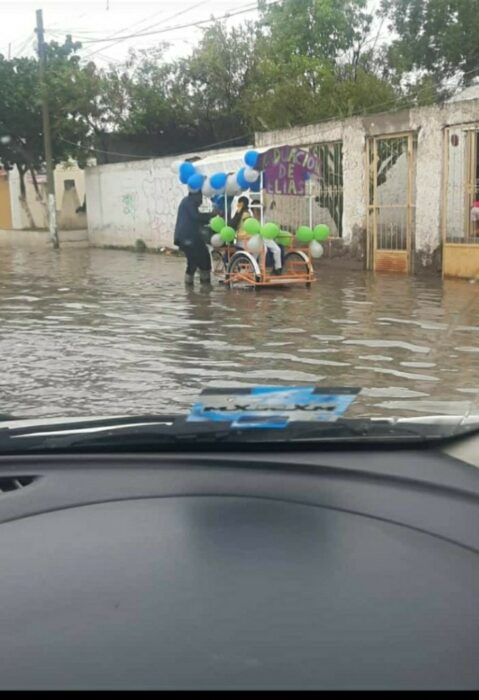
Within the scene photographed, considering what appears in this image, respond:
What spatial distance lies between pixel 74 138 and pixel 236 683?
30.2 metres

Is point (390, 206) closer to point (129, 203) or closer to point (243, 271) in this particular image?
point (243, 271)

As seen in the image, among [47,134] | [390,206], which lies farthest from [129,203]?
[390,206]

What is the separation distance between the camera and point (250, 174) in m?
11.7

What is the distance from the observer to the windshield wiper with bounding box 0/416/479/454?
1.62 meters

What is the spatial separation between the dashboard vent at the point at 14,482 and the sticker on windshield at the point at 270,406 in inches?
15.1

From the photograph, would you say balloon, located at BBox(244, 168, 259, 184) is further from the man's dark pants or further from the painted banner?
the man's dark pants

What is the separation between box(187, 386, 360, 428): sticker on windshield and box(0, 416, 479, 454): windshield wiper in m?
0.05

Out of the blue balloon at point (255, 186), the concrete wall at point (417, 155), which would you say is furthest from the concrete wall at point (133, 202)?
the blue balloon at point (255, 186)

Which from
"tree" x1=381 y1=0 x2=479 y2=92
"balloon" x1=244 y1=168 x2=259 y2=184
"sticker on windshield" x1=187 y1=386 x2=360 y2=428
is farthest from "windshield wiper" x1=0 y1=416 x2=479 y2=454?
"tree" x1=381 y1=0 x2=479 y2=92

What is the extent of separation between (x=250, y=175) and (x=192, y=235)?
1.53 meters

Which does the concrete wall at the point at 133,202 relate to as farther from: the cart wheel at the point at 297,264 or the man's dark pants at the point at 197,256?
the cart wheel at the point at 297,264

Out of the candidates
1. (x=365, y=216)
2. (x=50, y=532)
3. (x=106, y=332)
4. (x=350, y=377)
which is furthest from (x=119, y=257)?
(x=50, y=532)

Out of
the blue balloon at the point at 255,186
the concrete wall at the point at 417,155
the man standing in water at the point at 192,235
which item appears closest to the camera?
the blue balloon at the point at 255,186

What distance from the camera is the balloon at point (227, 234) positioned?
12.6 meters
